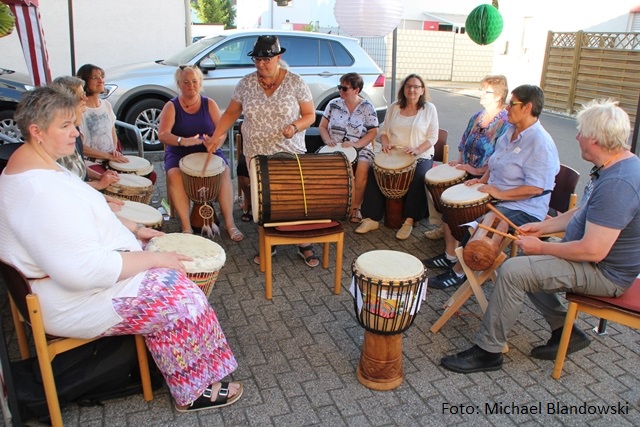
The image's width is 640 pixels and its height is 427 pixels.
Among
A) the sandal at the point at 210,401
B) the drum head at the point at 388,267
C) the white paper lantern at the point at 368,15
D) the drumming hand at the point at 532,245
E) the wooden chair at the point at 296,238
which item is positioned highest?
the white paper lantern at the point at 368,15

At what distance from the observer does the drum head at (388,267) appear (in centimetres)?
264

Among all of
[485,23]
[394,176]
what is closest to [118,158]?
[394,176]

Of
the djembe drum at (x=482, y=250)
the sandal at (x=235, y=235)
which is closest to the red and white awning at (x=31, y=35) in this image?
the sandal at (x=235, y=235)

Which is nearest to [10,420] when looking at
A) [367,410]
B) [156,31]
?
[367,410]

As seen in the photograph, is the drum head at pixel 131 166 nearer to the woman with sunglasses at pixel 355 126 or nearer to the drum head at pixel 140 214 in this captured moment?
the drum head at pixel 140 214

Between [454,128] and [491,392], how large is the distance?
26.9 feet

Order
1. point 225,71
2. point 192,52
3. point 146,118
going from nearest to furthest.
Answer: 1. point 146,118
2. point 225,71
3. point 192,52

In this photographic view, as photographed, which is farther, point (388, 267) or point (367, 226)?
point (367, 226)

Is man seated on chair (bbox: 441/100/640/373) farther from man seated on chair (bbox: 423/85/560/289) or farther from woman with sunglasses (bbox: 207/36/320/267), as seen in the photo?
woman with sunglasses (bbox: 207/36/320/267)

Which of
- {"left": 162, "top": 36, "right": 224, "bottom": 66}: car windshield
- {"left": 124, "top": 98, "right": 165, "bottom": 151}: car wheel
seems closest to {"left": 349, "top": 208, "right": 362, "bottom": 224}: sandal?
{"left": 124, "top": 98, "right": 165, "bottom": 151}: car wheel

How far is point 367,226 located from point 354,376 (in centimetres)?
216

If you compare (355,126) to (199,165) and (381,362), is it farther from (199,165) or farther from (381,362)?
(381,362)

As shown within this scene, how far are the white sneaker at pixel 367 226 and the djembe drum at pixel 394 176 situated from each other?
16cm

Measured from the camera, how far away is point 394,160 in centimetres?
466
